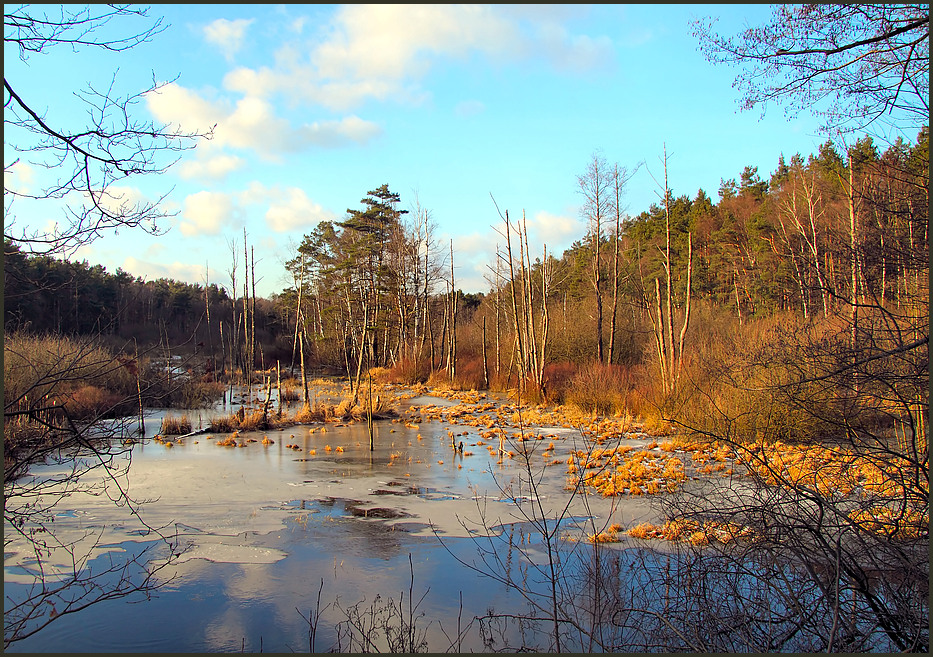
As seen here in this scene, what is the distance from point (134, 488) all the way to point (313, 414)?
27.2 feet

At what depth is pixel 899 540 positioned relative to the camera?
389 cm

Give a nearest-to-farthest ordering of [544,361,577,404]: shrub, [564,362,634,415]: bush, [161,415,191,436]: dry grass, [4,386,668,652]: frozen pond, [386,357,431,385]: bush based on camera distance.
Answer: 1. [4,386,668,652]: frozen pond
2. [161,415,191,436]: dry grass
3. [564,362,634,415]: bush
4. [544,361,577,404]: shrub
5. [386,357,431,385]: bush

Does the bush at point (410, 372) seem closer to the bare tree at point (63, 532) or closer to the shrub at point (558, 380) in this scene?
the shrub at point (558, 380)

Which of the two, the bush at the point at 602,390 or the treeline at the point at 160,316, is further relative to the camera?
the treeline at the point at 160,316

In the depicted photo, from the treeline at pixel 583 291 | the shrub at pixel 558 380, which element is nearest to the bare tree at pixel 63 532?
the treeline at pixel 583 291

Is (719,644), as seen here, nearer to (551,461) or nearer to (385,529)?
(385,529)

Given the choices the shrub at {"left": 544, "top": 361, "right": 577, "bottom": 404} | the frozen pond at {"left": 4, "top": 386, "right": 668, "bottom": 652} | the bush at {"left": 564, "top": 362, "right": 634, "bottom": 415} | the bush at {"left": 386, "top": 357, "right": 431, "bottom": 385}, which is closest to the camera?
the frozen pond at {"left": 4, "top": 386, "right": 668, "bottom": 652}

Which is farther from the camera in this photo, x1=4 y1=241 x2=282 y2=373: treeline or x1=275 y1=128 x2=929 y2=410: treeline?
x1=4 y1=241 x2=282 y2=373: treeline

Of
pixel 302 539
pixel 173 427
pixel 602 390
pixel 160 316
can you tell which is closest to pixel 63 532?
pixel 302 539

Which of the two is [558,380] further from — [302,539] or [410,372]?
[302,539]

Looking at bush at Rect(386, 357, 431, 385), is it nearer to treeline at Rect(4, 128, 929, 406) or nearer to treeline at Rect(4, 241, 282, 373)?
treeline at Rect(4, 128, 929, 406)

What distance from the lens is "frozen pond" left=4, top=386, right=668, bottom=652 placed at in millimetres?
4602

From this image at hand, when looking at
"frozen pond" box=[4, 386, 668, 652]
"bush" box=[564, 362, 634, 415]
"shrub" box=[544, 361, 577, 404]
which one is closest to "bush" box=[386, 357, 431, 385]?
"shrub" box=[544, 361, 577, 404]

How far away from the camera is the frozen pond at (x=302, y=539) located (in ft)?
15.1
